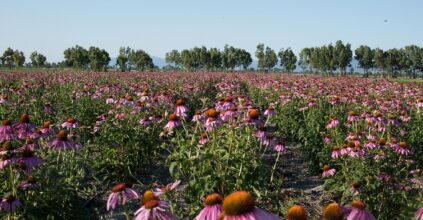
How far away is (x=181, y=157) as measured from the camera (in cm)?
389

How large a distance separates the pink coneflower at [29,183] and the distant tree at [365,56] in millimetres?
79237

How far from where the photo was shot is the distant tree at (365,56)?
77.7 meters

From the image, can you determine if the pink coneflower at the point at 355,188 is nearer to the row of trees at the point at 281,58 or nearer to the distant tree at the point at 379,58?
the row of trees at the point at 281,58

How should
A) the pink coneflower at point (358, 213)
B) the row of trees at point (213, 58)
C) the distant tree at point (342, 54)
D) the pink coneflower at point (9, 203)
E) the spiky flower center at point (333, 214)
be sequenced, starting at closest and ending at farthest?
the spiky flower center at point (333, 214), the pink coneflower at point (358, 213), the pink coneflower at point (9, 203), the distant tree at point (342, 54), the row of trees at point (213, 58)

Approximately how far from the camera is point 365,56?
77375 mm

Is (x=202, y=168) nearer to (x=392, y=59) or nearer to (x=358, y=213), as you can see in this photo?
(x=358, y=213)

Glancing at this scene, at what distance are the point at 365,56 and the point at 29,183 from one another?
265ft

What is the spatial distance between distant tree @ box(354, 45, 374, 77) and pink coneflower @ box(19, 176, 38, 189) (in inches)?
3120

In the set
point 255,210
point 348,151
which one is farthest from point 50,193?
point 348,151

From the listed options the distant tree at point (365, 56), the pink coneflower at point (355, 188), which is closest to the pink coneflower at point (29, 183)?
the pink coneflower at point (355, 188)

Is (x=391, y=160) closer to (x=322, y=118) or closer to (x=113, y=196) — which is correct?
(x=322, y=118)

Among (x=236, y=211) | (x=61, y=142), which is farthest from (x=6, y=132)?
(x=236, y=211)

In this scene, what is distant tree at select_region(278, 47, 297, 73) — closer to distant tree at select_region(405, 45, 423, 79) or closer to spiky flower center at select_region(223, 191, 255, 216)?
distant tree at select_region(405, 45, 423, 79)

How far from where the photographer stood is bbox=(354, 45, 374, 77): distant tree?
77.7 m
